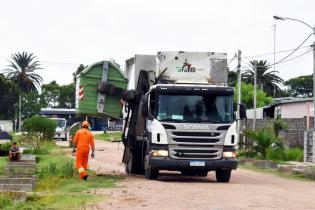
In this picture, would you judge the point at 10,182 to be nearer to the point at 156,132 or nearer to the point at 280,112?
the point at 156,132

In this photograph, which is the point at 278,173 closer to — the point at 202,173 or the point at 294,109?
the point at 202,173

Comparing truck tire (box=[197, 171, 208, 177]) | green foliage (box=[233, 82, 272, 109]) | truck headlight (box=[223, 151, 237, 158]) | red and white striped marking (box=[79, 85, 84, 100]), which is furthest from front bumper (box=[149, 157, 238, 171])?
green foliage (box=[233, 82, 272, 109])

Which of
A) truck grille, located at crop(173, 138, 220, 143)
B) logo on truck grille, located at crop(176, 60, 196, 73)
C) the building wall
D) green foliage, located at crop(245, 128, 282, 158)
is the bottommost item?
truck grille, located at crop(173, 138, 220, 143)

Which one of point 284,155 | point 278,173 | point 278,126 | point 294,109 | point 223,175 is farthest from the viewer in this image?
point 294,109

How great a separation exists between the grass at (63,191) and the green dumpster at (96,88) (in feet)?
6.69

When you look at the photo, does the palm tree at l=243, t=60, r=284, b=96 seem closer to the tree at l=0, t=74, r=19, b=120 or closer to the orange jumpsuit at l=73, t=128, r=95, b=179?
the tree at l=0, t=74, r=19, b=120

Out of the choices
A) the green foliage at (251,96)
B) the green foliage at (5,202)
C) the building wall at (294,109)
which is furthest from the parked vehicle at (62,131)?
the green foliage at (5,202)

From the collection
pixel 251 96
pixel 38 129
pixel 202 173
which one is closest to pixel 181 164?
pixel 202 173

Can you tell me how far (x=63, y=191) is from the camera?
1655cm

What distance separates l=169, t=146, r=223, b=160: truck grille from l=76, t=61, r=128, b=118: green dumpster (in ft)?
10.8

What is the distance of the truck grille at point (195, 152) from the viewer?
1931 centimetres

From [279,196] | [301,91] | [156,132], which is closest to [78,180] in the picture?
[156,132]

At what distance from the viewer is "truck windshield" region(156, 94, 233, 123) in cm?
1923

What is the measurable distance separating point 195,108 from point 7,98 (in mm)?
77080
